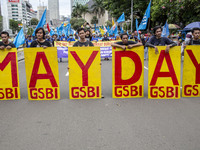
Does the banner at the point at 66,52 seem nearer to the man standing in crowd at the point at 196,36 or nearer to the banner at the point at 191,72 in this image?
the man standing in crowd at the point at 196,36

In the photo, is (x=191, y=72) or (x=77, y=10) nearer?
(x=191, y=72)

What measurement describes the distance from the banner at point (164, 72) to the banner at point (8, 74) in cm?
336

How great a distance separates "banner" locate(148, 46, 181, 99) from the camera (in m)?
5.52

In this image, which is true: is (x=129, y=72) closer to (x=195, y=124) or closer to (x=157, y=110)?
(x=157, y=110)

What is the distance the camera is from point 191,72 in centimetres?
575

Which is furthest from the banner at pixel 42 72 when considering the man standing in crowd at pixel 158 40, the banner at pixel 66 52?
the banner at pixel 66 52

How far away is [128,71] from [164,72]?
0.88 meters

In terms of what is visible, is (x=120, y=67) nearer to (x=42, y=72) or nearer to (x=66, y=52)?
(x=42, y=72)

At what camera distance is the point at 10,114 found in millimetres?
4656

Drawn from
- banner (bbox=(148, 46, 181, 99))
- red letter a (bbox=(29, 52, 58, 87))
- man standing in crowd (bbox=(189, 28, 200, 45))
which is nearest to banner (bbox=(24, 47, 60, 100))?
red letter a (bbox=(29, 52, 58, 87))

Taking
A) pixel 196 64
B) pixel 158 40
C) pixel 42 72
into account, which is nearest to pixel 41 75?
pixel 42 72

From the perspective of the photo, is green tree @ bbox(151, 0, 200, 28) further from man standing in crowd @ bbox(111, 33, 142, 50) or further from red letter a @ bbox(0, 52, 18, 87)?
red letter a @ bbox(0, 52, 18, 87)

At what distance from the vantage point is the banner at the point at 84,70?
5523mm

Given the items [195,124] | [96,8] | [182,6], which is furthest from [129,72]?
[96,8]
